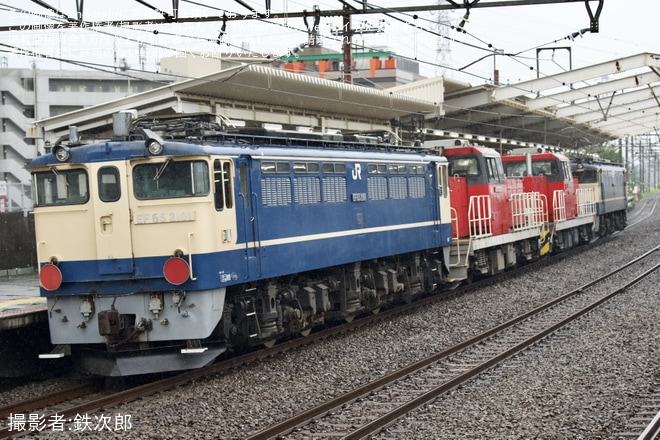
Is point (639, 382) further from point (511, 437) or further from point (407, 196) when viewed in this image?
point (407, 196)

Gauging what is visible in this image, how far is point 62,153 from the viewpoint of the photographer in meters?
12.4

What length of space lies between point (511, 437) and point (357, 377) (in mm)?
3763

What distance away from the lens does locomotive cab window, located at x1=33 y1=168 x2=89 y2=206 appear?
40.5 ft

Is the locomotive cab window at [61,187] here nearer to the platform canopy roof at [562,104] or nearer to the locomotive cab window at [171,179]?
the locomotive cab window at [171,179]

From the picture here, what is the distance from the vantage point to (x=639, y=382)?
36.9 feet

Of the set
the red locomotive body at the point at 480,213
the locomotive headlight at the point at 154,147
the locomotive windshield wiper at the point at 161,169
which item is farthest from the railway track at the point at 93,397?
the red locomotive body at the point at 480,213

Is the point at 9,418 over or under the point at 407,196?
under

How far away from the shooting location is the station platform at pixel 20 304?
12.8 m

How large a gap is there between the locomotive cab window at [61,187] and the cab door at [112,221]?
27cm

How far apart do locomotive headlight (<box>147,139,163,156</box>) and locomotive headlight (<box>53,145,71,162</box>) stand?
132cm

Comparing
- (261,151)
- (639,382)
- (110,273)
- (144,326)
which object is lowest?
(639,382)

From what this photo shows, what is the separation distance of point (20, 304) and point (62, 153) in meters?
3.76

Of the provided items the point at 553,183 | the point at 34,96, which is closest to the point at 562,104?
the point at 553,183

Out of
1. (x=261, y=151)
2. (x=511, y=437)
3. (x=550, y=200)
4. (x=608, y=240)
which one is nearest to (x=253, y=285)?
(x=261, y=151)
